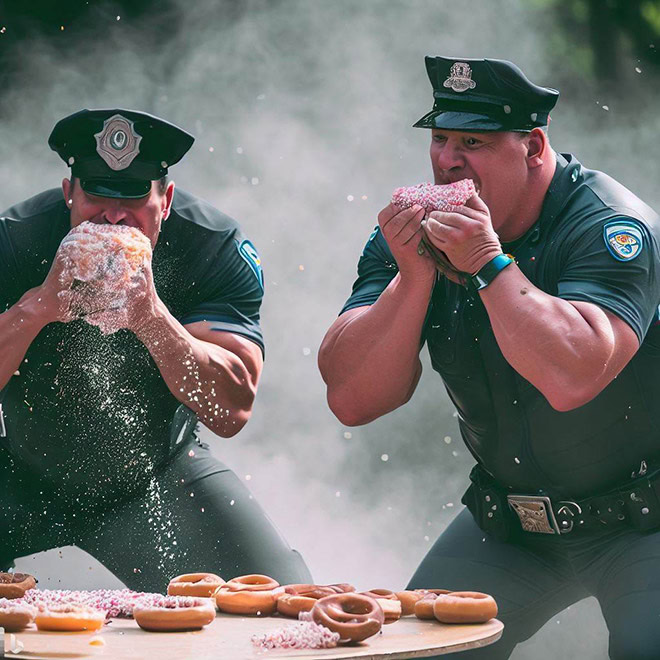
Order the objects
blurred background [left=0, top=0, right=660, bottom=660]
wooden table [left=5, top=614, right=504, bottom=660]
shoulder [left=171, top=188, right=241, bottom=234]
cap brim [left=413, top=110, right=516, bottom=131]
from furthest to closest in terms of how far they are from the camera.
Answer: blurred background [left=0, top=0, right=660, bottom=660] → shoulder [left=171, top=188, right=241, bottom=234] → cap brim [left=413, top=110, right=516, bottom=131] → wooden table [left=5, top=614, right=504, bottom=660]

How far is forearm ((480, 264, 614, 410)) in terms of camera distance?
14.1ft

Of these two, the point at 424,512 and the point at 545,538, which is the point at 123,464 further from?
the point at 424,512

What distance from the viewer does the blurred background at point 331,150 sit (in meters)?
7.11

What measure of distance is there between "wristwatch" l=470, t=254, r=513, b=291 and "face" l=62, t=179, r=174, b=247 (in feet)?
4.75

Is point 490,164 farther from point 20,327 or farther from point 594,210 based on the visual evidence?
point 20,327

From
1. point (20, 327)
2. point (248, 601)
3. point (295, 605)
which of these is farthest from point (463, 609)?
point (20, 327)

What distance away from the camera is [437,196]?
455cm

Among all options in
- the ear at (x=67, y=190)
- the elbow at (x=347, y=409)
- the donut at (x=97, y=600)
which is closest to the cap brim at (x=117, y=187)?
the ear at (x=67, y=190)

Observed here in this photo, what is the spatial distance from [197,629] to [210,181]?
3.72m

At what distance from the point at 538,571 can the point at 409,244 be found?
122cm

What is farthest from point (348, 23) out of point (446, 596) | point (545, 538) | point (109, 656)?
point (109, 656)

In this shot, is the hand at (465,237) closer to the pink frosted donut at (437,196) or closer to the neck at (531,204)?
the pink frosted donut at (437,196)

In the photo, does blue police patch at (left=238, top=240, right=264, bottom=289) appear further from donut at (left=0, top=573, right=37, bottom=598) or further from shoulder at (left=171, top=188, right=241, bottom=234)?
donut at (left=0, top=573, right=37, bottom=598)

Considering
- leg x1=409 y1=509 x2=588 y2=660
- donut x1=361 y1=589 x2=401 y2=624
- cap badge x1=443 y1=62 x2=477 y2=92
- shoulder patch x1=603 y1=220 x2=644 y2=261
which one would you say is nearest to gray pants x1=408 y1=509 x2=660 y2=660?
leg x1=409 y1=509 x2=588 y2=660
